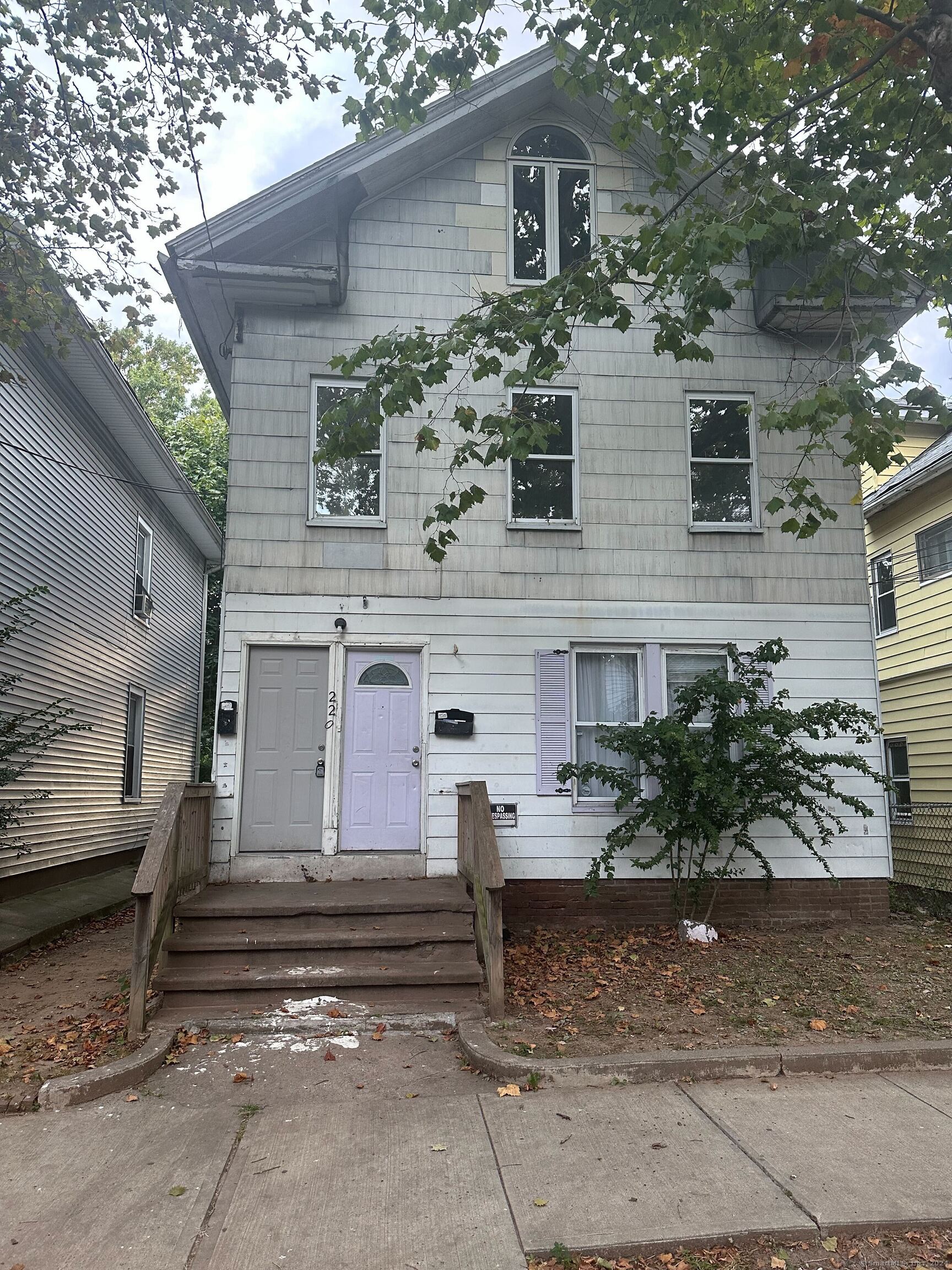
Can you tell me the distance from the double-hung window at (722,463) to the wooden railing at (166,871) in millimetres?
5955

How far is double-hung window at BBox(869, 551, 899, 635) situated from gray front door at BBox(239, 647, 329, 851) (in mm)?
10816

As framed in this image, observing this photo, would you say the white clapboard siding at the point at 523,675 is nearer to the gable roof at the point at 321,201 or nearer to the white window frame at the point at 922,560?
the gable roof at the point at 321,201

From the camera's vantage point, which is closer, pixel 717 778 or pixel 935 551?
pixel 717 778

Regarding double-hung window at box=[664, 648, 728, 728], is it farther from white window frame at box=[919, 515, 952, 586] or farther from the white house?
white window frame at box=[919, 515, 952, 586]

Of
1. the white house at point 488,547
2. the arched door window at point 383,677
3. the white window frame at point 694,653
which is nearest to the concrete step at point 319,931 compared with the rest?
the white house at point 488,547

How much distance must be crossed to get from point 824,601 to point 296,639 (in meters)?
5.70

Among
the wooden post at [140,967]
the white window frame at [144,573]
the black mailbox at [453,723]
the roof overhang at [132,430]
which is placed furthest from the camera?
the white window frame at [144,573]

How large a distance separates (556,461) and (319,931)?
5.45m

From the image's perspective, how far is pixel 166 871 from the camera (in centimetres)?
701

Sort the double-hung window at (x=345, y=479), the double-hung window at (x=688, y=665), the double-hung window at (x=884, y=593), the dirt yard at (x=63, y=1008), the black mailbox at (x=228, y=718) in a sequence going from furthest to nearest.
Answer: the double-hung window at (x=884, y=593) < the double-hung window at (x=688, y=665) < the double-hung window at (x=345, y=479) < the black mailbox at (x=228, y=718) < the dirt yard at (x=63, y=1008)

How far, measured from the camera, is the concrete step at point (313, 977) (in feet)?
22.0


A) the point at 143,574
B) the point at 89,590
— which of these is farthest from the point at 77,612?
the point at 143,574

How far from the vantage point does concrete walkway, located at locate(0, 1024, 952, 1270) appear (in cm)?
382

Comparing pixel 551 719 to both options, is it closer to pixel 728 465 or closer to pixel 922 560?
pixel 728 465
